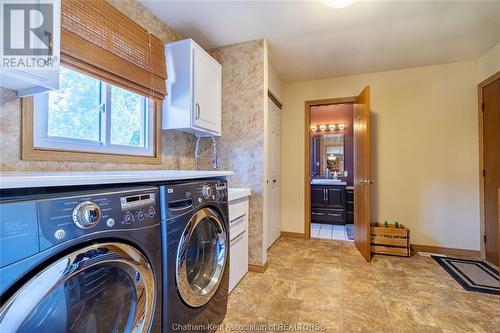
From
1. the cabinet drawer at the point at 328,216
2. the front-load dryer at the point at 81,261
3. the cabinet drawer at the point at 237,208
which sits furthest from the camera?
the cabinet drawer at the point at 328,216

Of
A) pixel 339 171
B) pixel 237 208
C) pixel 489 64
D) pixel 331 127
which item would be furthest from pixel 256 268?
pixel 331 127

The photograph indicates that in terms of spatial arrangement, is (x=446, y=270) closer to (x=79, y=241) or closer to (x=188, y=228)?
(x=188, y=228)

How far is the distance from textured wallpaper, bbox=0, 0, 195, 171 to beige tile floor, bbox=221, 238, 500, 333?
52.7 inches

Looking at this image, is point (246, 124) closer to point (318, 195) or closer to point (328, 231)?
point (328, 231)

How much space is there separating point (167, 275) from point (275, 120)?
106 inches

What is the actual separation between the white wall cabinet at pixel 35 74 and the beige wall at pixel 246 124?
1.59m

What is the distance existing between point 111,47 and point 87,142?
651 mm

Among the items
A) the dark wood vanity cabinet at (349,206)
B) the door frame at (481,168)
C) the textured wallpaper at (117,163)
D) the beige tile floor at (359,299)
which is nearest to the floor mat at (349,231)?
the dark wood vanity cabinet at (349,206)

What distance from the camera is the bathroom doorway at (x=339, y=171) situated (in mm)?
2867

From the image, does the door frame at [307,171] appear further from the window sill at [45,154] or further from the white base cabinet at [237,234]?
the window sill at [45,154]

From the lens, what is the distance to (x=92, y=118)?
162 centimetres

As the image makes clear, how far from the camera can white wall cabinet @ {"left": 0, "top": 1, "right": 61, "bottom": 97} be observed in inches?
38.6

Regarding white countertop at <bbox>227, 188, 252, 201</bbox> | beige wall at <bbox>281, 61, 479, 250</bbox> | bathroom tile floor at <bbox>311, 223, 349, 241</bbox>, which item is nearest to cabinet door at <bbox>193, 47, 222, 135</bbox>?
white countertop at <bbox>227, 188, 252, 201</bbox>

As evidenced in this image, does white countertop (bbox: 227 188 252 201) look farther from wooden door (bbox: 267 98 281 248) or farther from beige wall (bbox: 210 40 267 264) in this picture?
wooden door (bbox: 267 98 281 248)
